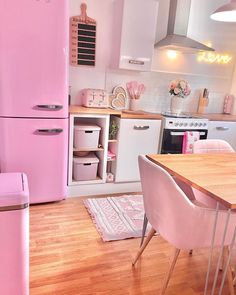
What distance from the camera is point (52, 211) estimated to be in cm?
241

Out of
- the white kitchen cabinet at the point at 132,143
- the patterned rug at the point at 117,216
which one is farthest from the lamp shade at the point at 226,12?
the patterned rug at the point at 117,216

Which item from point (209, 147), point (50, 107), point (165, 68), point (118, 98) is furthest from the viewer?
point (165, 68)

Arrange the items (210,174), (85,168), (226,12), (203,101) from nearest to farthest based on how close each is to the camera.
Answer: (210,174), (226,12), (85,168), (203,101)

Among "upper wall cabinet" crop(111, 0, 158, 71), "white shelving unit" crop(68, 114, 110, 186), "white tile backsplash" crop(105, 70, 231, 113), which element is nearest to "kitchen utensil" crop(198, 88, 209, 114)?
"white tile backsplash" crop(105, 70, 231, 113)

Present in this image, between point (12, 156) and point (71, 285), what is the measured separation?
4.08 feet

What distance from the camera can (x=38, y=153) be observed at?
2.36 m

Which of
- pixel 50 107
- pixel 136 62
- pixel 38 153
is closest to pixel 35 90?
pixel 50 107

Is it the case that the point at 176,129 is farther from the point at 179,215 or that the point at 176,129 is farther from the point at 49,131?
the point at 179,215

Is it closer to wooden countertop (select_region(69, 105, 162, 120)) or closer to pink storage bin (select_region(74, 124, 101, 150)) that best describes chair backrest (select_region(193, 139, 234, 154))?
wooden countertop (select_region(69, 105, 162, 120))

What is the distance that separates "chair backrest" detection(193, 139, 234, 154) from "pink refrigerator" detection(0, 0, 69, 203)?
121 cm

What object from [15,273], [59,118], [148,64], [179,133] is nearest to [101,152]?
[59,118]

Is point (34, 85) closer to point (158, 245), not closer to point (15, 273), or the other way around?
point (15, 273)

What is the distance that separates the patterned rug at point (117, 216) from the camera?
2102mm

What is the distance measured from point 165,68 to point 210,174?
2.33m
